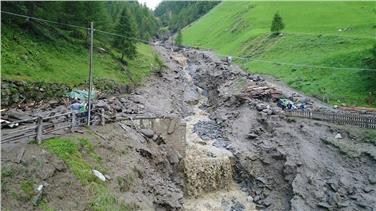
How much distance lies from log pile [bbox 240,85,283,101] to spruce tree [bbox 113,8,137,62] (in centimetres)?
1880

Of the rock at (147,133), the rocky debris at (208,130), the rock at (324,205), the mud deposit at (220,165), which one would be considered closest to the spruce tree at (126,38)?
the mud deposit at (220,165)

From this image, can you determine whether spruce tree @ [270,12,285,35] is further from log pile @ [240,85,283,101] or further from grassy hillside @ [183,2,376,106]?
log pile @ [240,85,283,101]

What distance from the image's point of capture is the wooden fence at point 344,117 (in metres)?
33.4

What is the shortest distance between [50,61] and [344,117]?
30024mm

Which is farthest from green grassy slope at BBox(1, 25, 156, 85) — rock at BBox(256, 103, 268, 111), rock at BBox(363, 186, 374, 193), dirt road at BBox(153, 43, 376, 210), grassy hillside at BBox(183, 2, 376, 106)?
rock at BBox(363, 186, 374, 193)

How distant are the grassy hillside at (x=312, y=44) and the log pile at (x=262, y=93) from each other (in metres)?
4.40

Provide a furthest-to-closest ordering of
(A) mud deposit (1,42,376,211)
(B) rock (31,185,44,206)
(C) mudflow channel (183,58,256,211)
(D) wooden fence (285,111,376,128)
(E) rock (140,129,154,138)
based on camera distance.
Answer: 1. (D) wooden fence (285,111,376,128)
2. (C) mudflow channel (183,58,256,211)
3. (E) rock (140,129,154,138)
4. (A) mud deposit (1,42,376,211)
5. (B) rock (31,185,44,206)

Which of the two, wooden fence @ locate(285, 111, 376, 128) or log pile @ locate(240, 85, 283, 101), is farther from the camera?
log pile @ locate(240, 85, 283, 101)

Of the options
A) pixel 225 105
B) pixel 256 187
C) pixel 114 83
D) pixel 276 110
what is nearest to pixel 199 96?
pixel 225 105

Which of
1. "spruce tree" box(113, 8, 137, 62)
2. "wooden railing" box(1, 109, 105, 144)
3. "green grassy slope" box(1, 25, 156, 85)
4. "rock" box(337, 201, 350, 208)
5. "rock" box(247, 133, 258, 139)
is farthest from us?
"spruce tree" box(113, 8, 137, 62)

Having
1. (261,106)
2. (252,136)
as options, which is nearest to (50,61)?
(252,136)

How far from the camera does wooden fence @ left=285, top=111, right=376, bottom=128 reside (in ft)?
110

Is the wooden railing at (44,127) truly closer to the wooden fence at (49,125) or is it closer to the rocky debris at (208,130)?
the wooden fence at (49,125)

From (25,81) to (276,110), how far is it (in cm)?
2453
